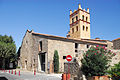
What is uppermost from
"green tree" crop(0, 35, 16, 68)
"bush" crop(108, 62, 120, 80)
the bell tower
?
the bell tower

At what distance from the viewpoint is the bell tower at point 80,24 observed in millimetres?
38156

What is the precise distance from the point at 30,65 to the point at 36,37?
19.8ft

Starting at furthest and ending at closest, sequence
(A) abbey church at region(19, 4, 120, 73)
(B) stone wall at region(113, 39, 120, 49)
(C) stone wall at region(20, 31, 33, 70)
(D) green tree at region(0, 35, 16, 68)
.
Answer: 1. (C) stone wall at region(20, 31, 33, 70)
2. (D) green tree at region(0, 35, 16, 68)
3. (B) stone wall at region(113, 39, 120, 49)
4. (A) abbey church at region(19, 4, 120, 73)

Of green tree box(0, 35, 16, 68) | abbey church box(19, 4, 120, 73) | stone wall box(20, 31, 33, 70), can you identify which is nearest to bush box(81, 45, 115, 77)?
abbey church box(19, 4, 120, 73)

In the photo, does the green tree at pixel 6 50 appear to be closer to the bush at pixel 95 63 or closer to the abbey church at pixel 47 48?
the abbey church at pixel 47 48

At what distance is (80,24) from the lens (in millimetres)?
37906

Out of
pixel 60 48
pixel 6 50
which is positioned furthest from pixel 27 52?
pixel 60 48

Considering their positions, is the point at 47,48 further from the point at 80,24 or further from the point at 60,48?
the point at 80,24

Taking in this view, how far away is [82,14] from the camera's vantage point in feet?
128

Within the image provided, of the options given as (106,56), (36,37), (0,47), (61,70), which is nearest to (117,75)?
(106,56)

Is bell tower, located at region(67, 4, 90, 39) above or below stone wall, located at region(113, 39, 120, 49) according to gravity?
above

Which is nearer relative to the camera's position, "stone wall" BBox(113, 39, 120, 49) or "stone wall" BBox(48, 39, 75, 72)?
"stone wall" BBox(48, 39, 75, 72)

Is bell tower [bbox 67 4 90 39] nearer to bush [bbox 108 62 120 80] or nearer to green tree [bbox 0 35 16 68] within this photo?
green tree [bbox 0 35 16 68]

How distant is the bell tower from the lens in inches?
1502
